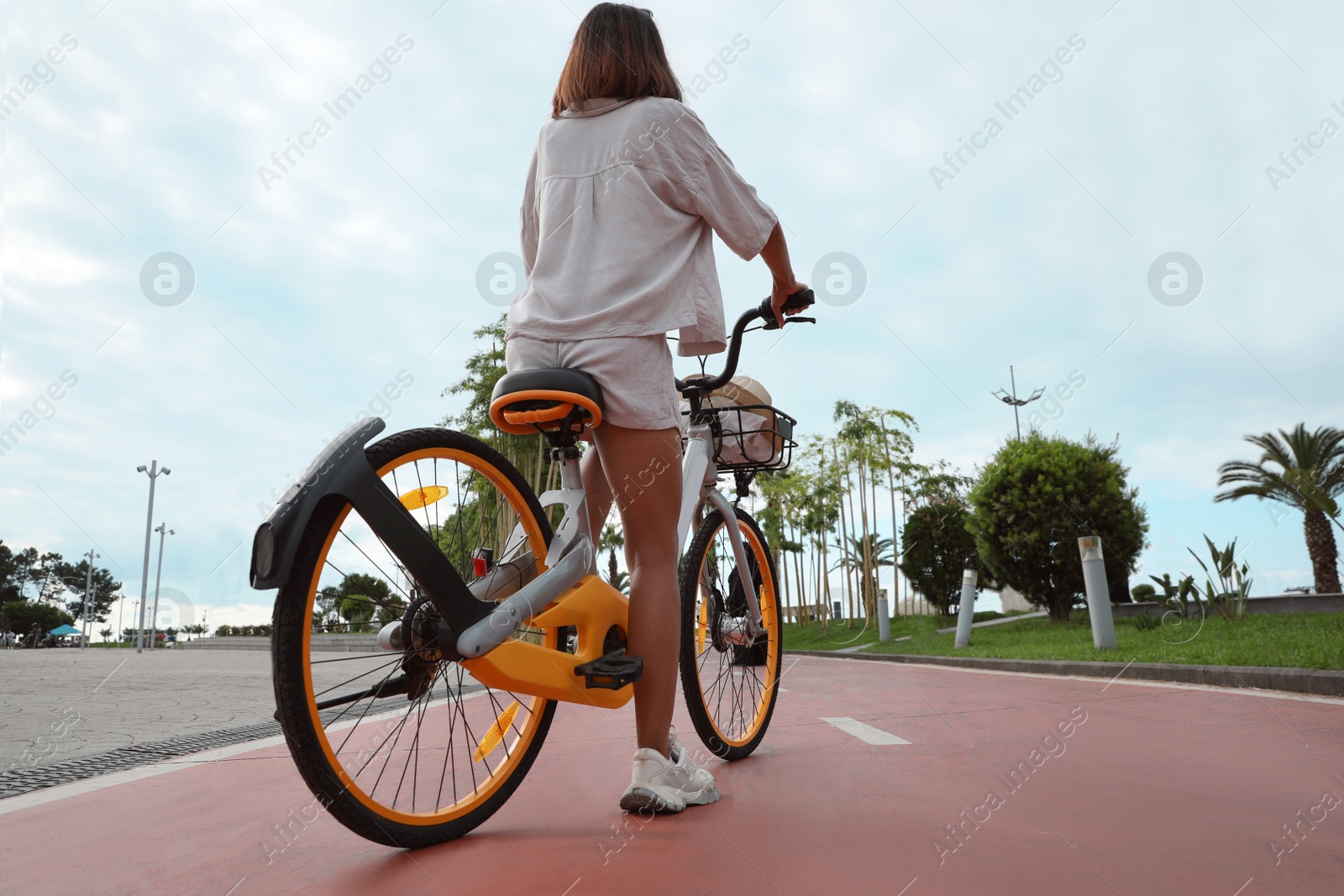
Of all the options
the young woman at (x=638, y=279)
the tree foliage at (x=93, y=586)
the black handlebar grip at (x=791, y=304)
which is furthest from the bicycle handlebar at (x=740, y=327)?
the tree foliage at (x=93, y=586)

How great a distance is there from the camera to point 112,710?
5.09 metres

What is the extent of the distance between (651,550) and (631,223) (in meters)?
0.82

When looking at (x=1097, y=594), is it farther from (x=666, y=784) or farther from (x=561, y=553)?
(x=561, y=553)

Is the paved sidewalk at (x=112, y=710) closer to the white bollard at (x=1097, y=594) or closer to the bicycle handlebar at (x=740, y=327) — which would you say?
the bicycle handlebar at (x=740, y=327)

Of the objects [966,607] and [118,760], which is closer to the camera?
[118,760]

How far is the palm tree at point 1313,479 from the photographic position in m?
20.2

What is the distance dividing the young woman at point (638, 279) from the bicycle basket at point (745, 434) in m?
0.67

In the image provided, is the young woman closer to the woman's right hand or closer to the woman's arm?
the woman's arm

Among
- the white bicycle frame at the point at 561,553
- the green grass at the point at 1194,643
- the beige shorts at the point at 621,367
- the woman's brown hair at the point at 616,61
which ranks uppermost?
the woman's brown hair at the point at 616,61

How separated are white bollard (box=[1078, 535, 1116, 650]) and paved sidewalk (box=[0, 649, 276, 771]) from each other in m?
6.87

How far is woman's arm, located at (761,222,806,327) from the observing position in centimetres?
244

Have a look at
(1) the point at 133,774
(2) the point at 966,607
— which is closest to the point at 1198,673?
(1) the point at 133,774

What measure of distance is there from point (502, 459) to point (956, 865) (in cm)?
135

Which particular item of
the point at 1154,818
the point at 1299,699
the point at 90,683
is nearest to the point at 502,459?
the point at 1154,818
